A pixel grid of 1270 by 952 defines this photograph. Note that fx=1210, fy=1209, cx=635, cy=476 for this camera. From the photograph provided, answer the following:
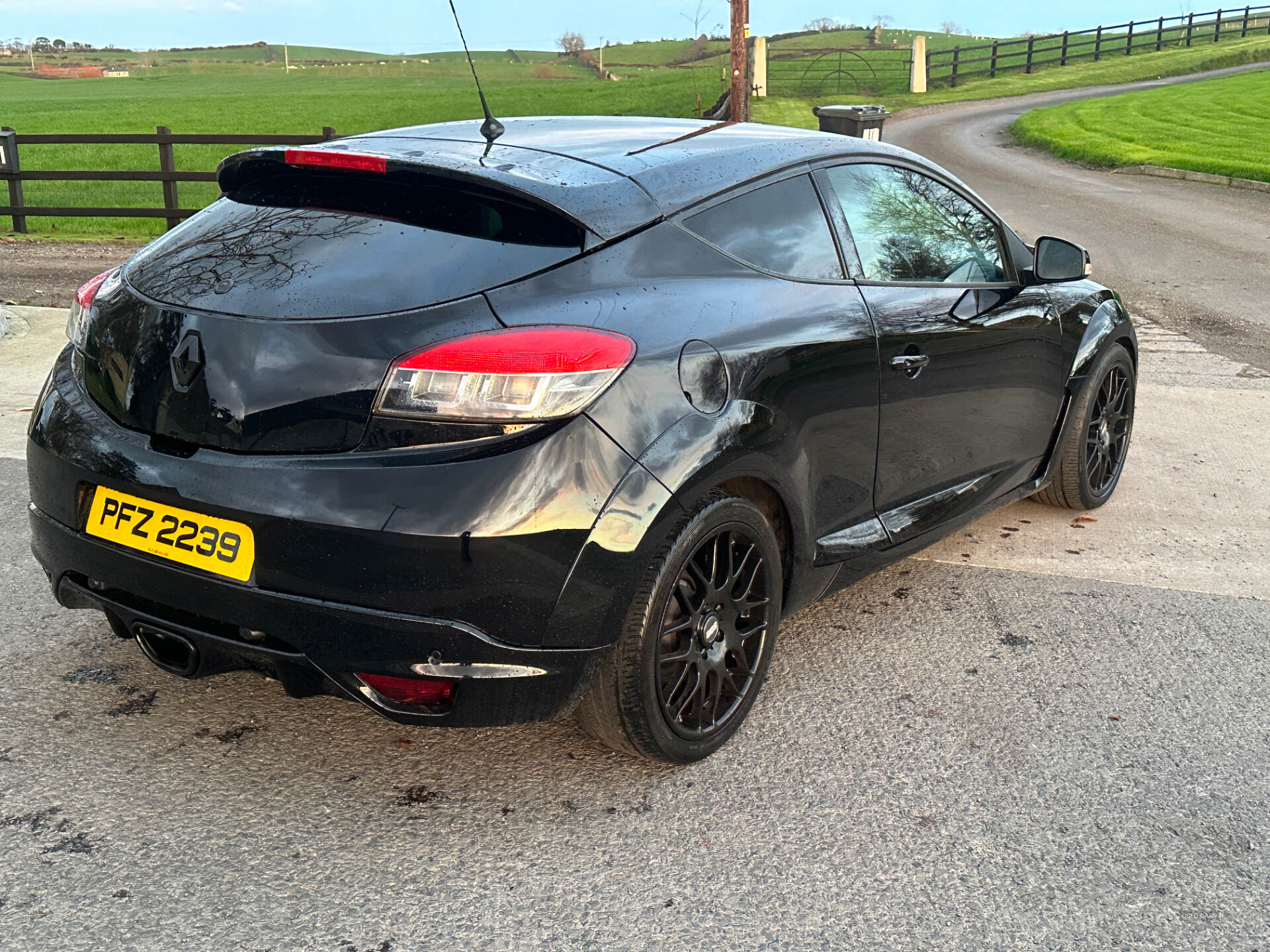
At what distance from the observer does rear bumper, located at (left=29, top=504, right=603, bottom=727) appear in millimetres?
2559

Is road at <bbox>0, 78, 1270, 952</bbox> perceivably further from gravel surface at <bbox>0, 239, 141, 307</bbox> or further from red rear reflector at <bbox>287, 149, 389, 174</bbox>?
gravel surface at <bbox>0, 239, 141, 307</bbox>

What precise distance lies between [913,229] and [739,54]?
21.5 metres

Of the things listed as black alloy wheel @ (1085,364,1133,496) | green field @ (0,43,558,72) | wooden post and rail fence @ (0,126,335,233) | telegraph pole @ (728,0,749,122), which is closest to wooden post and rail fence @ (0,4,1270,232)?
telegraph pole @ (728,0,749,122)

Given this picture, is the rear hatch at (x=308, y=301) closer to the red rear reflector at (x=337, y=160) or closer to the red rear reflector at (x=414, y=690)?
the red rear reflector at (x=337, y=160)

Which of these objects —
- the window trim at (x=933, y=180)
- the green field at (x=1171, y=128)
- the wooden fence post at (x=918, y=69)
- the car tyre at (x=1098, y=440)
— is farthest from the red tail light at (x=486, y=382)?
the wooden fence post at (x=918, y=69)

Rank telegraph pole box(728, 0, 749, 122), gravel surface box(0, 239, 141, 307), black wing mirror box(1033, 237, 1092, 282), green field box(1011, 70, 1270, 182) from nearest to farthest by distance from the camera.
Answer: black wing mirror box(1033, 237, 1092, 282), gravel surface box(0, 239, 141, 307), green field box(1011, 70, 1270, 182), telegraph pole box(728, 0, 749, 122)

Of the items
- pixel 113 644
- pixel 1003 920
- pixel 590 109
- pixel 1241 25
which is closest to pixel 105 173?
pixel 113 644

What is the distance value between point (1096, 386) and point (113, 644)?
3.77 m

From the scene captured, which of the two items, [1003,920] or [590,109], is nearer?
[1003,920]

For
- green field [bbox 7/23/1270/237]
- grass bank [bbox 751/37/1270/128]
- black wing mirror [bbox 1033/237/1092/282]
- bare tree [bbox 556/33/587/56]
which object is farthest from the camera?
bare tree [bbox 556/33/587/56]

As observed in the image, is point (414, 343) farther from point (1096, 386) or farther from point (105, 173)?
point (105, 173)

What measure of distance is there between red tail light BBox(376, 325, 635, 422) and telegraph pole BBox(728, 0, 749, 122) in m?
22.3

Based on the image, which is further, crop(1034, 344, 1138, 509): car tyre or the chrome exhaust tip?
crop(1034, 344, 1138, 509): car tyre

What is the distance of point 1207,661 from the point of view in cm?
377
